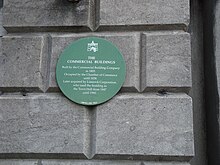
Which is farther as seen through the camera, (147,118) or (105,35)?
(105,35)

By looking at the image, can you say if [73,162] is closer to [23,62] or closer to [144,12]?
[23,62]

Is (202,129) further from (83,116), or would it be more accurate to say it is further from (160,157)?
(83,116)

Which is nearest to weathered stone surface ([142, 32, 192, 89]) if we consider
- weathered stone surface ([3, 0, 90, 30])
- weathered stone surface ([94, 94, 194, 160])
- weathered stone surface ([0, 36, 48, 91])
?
weathered stone surface ([94, 94, 194, 160])

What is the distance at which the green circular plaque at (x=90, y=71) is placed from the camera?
9.00 ft

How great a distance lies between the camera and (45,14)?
298 centimetres

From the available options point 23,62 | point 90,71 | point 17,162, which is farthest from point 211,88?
point 17,162

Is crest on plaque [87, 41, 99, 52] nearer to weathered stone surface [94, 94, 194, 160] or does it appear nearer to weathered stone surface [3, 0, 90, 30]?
weathered stone surface [3, 0, 90, 30]

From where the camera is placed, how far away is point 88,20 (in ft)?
9.57

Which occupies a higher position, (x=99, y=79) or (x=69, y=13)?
(x=69, y=13)

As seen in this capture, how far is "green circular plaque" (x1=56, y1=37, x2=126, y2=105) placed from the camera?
2744mm

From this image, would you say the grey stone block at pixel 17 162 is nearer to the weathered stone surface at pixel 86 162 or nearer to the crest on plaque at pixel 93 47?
the weathered stone surface at pixel 86 162

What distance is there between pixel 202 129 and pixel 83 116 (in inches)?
41.9

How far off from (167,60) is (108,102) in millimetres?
544

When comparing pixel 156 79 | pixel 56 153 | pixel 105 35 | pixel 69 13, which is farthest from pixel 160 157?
pixel 69 13
